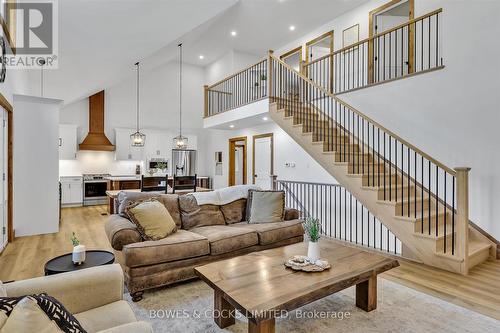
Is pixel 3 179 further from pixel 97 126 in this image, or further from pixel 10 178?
pixel 97 126

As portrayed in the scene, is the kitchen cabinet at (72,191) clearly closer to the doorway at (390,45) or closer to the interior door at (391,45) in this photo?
the doorway at (390,45)

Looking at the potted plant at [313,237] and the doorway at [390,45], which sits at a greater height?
the doorway at [390,45]

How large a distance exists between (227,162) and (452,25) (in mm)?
6809

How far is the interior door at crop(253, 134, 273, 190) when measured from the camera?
789 cm

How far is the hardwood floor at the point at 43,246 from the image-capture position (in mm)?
3314

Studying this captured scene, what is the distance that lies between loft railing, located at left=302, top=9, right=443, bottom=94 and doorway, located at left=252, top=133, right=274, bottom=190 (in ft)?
6.94

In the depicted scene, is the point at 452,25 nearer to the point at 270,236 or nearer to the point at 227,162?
the point at 270,236

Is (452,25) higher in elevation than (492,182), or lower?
higher

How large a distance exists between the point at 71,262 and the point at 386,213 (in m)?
3.65

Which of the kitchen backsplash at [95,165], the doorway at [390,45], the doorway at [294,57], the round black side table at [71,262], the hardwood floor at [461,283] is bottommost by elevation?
the hardwood floor at [461,283]

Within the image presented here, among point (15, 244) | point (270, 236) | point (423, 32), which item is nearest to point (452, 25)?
point (423, 32)

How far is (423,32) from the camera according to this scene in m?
4.88

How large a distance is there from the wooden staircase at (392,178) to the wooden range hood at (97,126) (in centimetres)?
567

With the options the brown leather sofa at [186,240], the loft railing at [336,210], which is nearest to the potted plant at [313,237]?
the brown leather sofa at [186,240]
